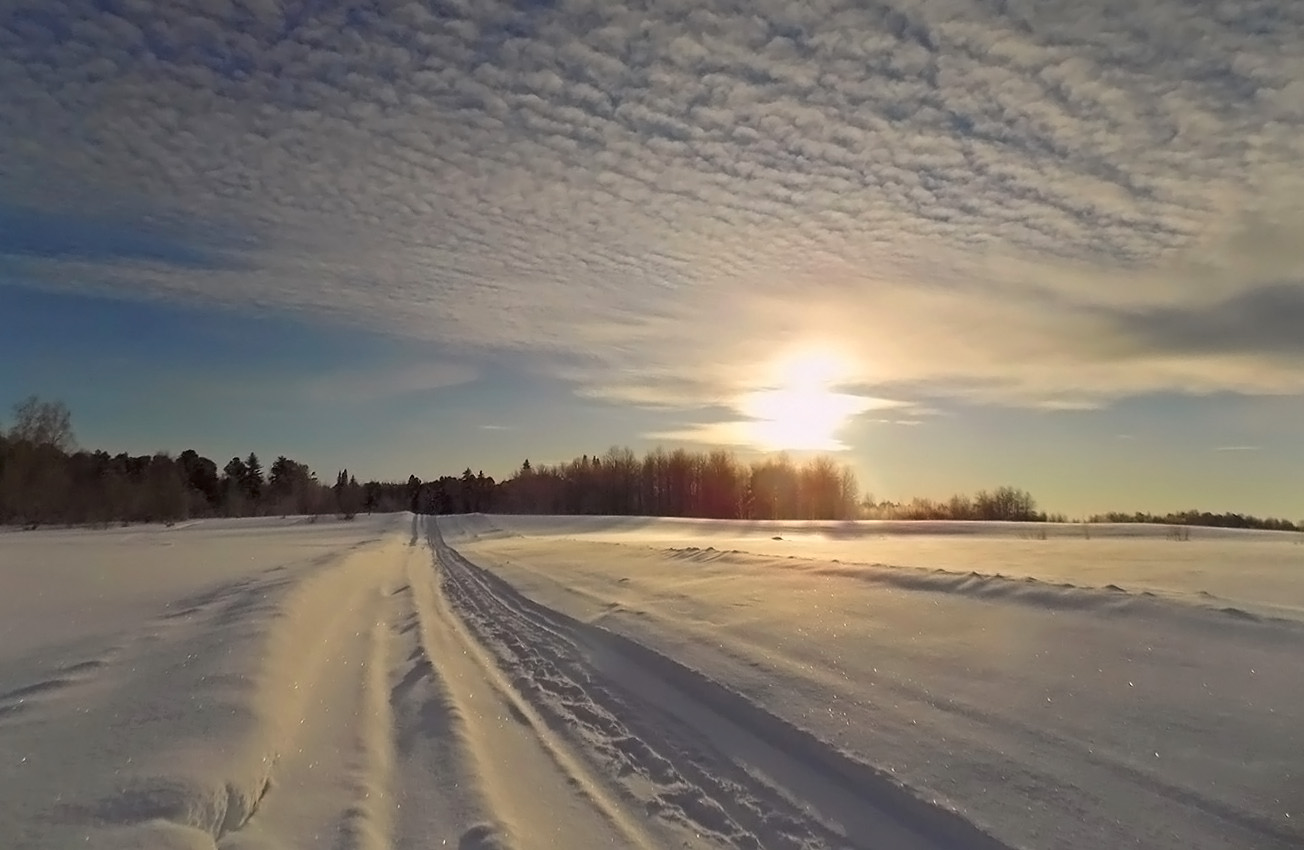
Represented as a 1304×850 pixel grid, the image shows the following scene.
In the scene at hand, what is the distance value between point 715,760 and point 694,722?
3.10ft

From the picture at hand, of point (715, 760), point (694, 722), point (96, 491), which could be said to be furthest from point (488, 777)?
point (96, 491)

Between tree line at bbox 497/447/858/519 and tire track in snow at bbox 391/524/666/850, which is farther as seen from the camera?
tree line at bbox 497/447/858/519

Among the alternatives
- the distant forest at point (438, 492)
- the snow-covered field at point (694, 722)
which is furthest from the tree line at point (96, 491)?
the snow-covered field at point (694, 722)

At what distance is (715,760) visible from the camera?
6219 mm

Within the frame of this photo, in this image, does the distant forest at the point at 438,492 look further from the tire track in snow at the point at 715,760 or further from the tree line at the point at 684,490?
the tire track in snow at the point at 715,760

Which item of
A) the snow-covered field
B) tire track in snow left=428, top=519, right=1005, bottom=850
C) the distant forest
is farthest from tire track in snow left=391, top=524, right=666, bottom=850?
the distant forest

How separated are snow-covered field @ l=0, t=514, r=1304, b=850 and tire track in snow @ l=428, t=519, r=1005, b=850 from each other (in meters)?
0.02

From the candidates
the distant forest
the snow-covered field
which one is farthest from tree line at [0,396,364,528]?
the snow-covered field

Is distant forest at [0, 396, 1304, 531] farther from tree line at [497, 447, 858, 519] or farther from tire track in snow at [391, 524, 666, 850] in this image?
tire track in snow at [391, 524, 666, 850]

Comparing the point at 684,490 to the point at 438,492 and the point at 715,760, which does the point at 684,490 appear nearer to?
the point at 438,492

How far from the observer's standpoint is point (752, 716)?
699 cm

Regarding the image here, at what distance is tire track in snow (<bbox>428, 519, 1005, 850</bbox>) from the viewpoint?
16.2ft

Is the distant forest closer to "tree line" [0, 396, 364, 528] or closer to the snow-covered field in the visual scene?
"tree line" [0, 396, 364, 528]

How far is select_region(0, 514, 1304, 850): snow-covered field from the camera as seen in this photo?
16.3 ft
